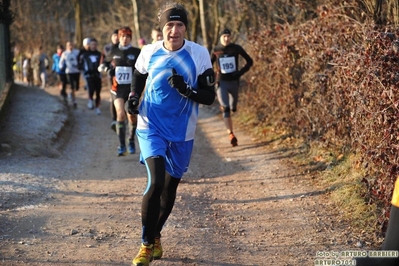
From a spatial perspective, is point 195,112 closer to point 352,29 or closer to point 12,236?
point 12,236

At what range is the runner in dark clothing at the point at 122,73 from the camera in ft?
33.8

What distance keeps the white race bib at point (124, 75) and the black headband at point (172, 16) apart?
5.11 metres

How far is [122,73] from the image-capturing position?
407 inches

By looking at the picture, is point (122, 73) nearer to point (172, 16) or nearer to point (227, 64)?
point (227, 64)

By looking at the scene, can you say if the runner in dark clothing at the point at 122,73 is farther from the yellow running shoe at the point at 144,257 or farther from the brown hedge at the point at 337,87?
the yellow running shoe at the point at 144,257

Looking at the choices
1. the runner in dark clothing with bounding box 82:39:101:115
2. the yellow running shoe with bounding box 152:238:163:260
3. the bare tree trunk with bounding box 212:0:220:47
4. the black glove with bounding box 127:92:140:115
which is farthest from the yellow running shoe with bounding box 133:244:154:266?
the bare tree trunk with bounding box 212:0:220:47

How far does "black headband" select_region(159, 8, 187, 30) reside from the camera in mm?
5161

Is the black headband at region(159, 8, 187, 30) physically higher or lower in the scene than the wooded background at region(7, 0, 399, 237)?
higher

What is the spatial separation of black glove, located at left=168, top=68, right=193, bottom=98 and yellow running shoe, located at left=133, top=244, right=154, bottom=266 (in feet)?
4.31

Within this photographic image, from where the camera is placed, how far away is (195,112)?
5.39 metres

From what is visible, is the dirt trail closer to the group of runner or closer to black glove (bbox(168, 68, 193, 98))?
the group of runner

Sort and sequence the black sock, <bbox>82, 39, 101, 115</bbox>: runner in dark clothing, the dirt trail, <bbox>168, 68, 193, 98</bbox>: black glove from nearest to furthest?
<bbox>168, 68, 193, 98</bbox>: black glove → the dirt trail → the black sock → <bbox>82, 39, 101, 115</bbox>: runner in dark clothing

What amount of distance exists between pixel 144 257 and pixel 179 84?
1.44 m

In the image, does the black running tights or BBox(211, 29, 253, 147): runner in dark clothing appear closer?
the black running tights
